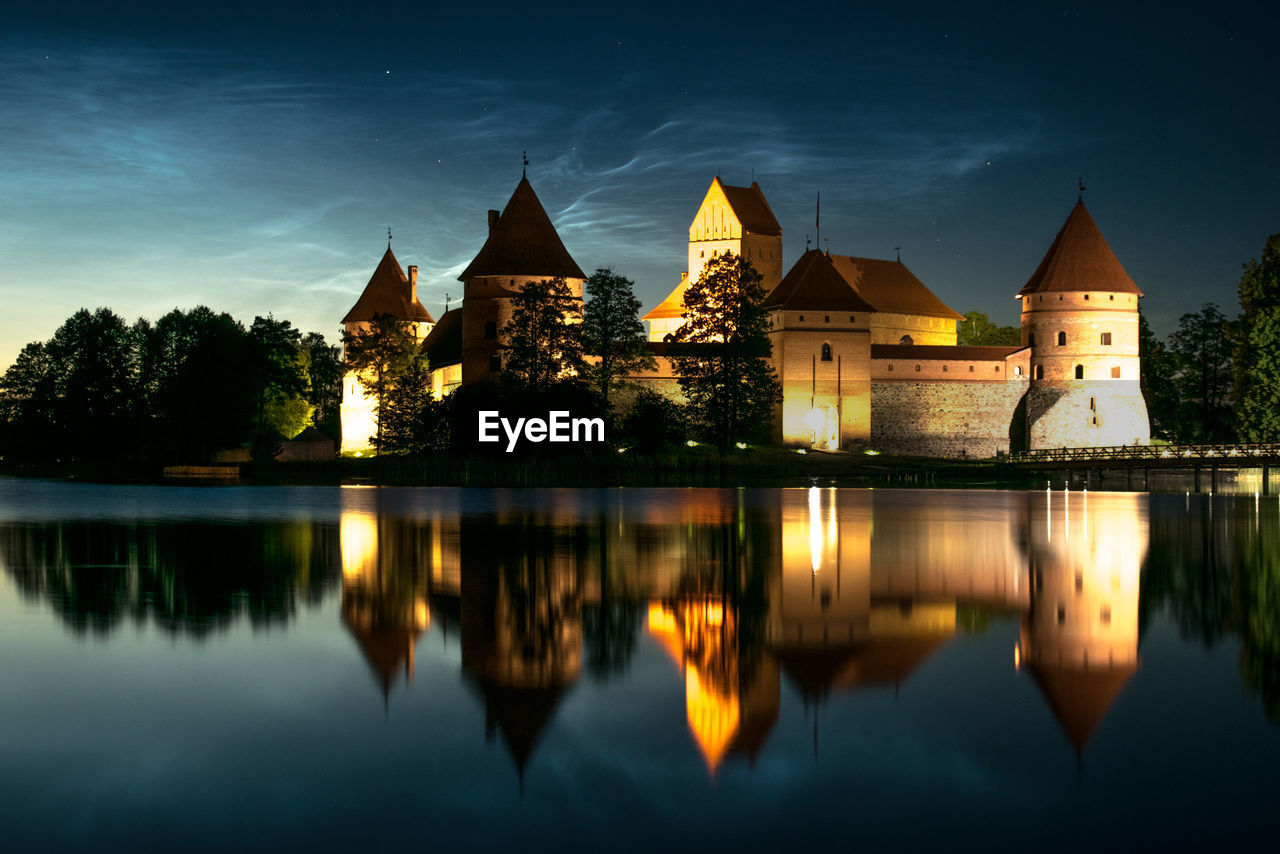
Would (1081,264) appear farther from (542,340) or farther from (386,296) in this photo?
(386,296)

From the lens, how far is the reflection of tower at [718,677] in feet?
21.0

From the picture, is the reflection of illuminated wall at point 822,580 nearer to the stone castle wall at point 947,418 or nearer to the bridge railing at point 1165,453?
the bridge railing at point 1165,453

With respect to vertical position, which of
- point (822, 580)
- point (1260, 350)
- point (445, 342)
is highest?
point (445, 342)

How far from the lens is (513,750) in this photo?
610cm

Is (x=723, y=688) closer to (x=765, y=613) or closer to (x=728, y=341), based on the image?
(x=765, y=613)

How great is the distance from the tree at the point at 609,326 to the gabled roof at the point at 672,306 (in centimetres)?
Result: 1805

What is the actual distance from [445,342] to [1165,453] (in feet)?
97.0

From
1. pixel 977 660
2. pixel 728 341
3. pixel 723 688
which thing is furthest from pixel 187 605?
pixel 728 341

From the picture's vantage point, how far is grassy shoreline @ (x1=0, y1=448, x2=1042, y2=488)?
3775cm

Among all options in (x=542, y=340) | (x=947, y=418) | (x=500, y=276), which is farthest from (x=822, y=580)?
(x=947, y=418)

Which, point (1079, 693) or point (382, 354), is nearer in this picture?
point (1079, 693)

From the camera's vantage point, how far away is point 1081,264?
5159 centimetres

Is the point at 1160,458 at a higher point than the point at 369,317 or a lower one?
lower

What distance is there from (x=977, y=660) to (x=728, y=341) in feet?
120
